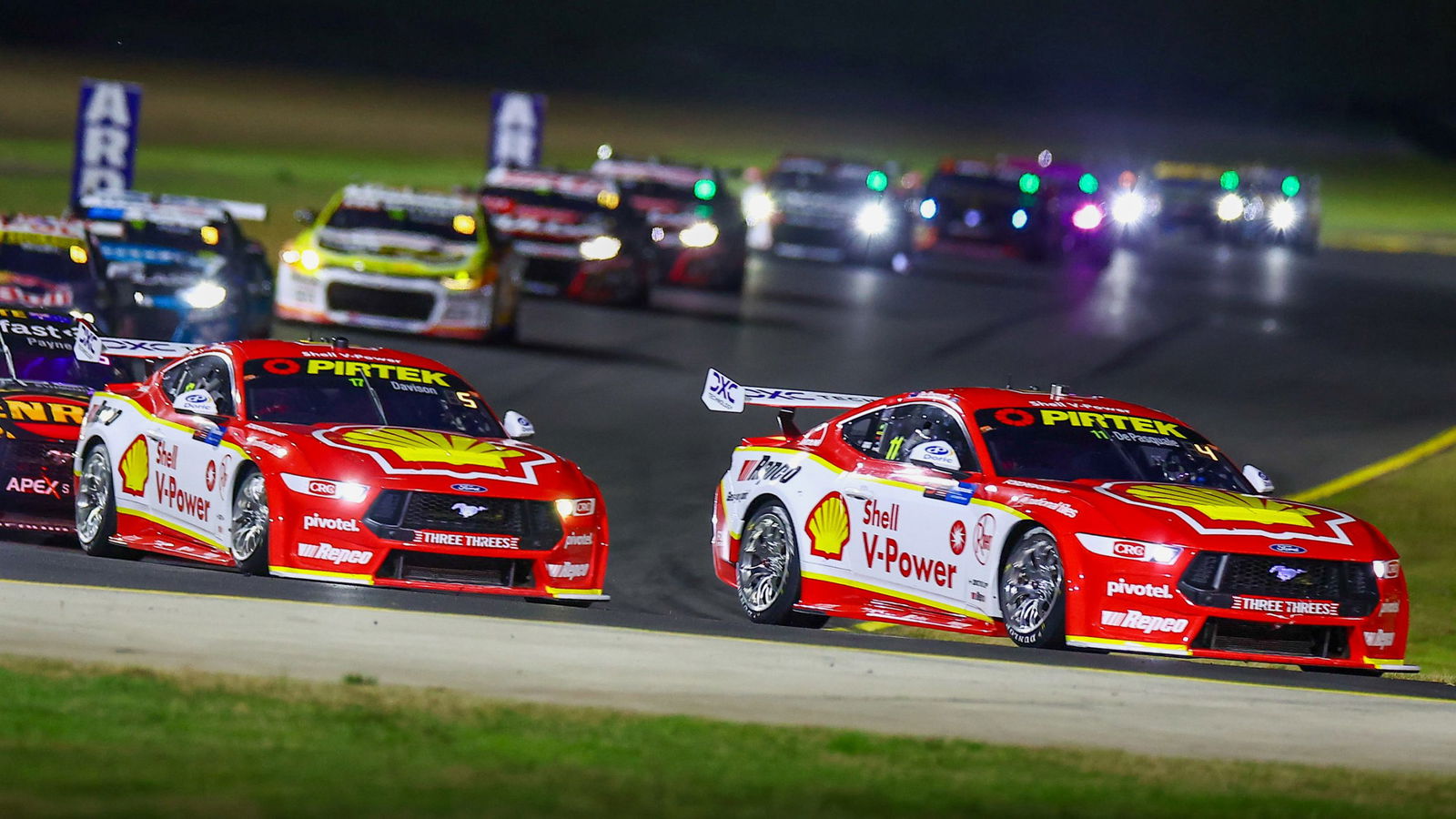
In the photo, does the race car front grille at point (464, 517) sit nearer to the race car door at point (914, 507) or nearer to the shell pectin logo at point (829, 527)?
the shell pectin logo at point (829, 527)

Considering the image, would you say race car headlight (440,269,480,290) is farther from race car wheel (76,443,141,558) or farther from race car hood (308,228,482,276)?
race car wheel (76,443,141,558)

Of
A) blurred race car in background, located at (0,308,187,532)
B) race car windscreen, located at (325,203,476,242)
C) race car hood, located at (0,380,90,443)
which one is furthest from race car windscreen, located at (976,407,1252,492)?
race car windscreen, located at (325,203,476,242)

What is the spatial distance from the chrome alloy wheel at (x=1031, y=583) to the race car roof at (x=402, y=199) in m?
16.1

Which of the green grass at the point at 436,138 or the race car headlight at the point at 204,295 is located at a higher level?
→ the green grass at the point at 436,138

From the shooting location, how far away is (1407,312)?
37094 mm

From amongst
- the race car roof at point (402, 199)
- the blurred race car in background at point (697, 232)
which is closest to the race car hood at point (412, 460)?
the race car roof at point (402, 199)

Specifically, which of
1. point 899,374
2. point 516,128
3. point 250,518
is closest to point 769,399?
point 250,518

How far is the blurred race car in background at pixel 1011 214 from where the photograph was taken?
3991 centimetres

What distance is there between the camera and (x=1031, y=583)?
11.7 metres

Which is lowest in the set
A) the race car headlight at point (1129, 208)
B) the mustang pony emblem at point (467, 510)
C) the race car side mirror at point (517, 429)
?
the mustang pony emblem at point (467, 510)

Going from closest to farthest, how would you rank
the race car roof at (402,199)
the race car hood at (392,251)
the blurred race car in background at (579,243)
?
the race car hood at (392,251) → the race car roof at (402,199) → the blurred race car in background at (579,243)

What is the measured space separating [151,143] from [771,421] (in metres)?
48.1

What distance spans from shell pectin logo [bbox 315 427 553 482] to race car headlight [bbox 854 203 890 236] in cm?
2516

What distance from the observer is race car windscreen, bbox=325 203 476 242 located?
1048 inches
